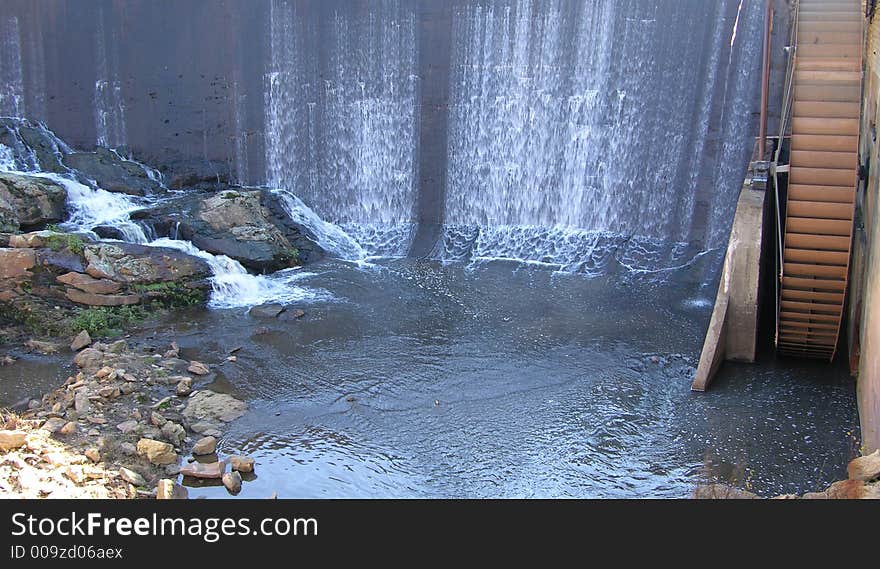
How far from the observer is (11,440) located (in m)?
7.73

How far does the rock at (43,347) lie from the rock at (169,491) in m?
4.16

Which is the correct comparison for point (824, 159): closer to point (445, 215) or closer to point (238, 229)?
point (445, 215)

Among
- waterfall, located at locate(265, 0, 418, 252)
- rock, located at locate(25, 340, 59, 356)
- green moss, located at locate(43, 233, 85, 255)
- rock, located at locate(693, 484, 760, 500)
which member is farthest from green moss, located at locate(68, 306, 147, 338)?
rock, located at locate(693, 484, 760, 500)

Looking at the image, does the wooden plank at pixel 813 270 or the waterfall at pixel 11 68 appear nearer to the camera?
the wooden plank at pixel 813 270

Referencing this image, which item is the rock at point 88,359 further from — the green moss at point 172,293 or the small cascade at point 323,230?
the small cascade at point 323,230

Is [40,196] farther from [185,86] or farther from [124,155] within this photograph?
[185,86]

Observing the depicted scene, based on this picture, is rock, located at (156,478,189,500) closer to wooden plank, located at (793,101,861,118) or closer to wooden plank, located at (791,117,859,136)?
wooden plank, located at (791,117,859,136)

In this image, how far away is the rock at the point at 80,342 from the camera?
36.2 feet

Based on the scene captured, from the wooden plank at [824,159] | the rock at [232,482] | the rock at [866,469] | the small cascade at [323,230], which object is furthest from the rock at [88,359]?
the wooden plank at [824,159]

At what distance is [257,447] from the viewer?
876cm

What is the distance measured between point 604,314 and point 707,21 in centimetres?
509

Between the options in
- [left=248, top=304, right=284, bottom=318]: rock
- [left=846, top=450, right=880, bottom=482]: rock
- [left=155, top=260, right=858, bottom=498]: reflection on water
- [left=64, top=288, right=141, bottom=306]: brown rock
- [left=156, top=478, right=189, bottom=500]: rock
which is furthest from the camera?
[left=248, top=304, right=284, bottom=318]: rock

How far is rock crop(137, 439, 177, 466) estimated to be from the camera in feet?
27.1

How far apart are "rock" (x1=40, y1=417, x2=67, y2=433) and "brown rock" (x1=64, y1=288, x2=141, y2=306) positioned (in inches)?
136
